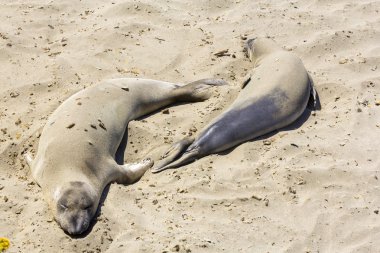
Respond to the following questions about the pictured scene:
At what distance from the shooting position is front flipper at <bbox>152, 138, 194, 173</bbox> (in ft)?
15.3

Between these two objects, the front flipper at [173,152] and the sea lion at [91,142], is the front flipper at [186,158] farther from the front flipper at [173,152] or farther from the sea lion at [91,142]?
the sea lion at [91,142]

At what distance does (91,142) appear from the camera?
4.64 m

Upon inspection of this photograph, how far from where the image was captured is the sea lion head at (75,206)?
393 cm

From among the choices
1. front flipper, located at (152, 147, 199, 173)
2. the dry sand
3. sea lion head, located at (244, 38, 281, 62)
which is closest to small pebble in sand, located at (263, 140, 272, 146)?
the dry sand

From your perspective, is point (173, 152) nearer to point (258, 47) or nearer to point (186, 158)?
point (186, 158)

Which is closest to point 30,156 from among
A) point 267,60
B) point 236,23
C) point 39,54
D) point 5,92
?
point 5,92

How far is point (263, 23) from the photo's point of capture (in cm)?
662

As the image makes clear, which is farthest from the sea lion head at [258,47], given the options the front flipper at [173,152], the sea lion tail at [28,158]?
the sea lion tail at [28,158]

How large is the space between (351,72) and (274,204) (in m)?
2.03

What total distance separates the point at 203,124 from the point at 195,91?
46 cm

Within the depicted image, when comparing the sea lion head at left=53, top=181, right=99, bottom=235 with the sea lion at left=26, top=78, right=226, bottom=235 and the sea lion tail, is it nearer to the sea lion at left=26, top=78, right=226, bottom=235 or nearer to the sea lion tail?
the sea lion at left=26, top=78, right=226, bottom=235

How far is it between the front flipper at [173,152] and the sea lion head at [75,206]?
0.59 m

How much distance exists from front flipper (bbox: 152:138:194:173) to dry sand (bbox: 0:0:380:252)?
100 millimetres

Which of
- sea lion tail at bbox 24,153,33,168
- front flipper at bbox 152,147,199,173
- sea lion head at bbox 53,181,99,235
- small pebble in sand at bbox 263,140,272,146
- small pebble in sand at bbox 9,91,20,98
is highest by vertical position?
sea lion head at bbox 53,181,99,235
